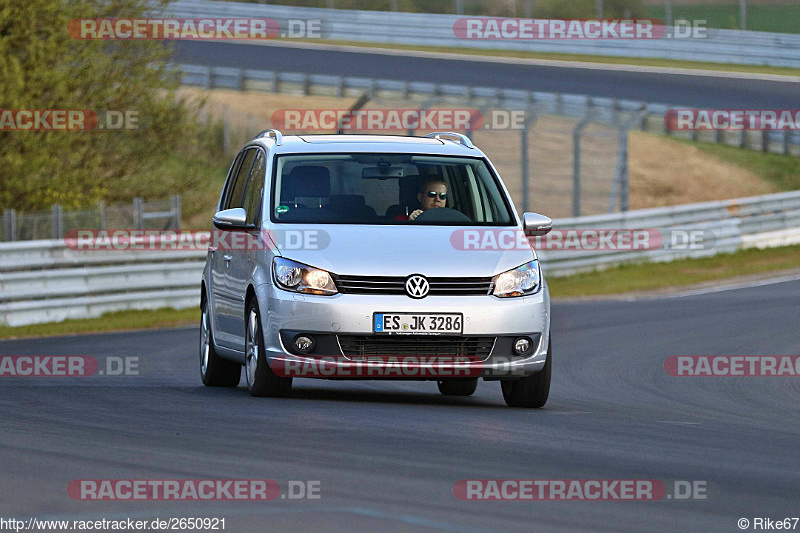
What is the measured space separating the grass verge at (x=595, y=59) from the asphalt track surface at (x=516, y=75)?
1479 millimetres

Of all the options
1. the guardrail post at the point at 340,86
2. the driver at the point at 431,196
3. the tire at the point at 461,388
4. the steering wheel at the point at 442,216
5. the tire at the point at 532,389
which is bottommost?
the guardrail post at the point at 340,86

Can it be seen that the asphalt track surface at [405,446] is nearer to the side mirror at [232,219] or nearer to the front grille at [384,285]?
the front grille at [384,285]

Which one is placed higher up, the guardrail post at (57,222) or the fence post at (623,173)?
the guardrail post at (57,222)

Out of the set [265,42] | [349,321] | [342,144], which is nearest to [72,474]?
[349,321]

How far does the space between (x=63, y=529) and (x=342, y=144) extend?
572 cm

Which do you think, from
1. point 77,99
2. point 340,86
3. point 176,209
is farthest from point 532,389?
point 340,86

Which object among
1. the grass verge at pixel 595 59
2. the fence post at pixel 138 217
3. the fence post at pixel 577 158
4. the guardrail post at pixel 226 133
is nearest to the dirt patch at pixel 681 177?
the grass verge at pixel 595 59

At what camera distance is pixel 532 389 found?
412 inches

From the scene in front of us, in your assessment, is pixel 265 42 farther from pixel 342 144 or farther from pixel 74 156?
pixel 342 144

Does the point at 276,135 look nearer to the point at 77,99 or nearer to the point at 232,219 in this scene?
the point at 232,219

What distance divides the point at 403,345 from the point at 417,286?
395 mm

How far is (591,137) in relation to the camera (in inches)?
1232

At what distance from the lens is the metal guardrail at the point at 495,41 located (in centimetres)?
4322

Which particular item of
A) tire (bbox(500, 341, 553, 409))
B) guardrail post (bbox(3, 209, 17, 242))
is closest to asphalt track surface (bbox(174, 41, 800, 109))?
guardrail post (bbox(3, 209, 17, 242))
